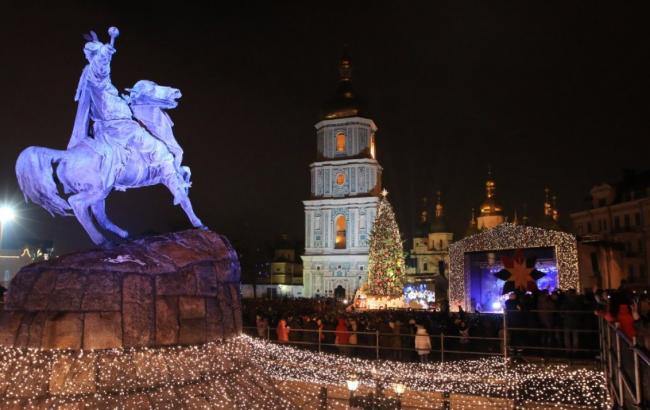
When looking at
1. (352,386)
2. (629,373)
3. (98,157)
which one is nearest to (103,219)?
(98,157)

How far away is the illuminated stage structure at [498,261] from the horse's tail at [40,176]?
1397 cm

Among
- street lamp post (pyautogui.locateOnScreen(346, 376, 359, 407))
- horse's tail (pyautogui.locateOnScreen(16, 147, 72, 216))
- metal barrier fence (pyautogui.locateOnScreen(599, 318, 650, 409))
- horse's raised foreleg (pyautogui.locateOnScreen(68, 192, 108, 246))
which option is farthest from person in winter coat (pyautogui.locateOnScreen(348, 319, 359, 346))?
horse's tail (pyautogui.locateOnScreen(16, 147, 72, 216))

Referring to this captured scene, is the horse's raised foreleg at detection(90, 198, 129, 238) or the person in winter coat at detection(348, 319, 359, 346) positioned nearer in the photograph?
the horse's raised foreleg at detection(90, 198, 129, 238)

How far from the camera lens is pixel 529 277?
1516 cm

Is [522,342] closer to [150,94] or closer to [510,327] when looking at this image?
[510,327]

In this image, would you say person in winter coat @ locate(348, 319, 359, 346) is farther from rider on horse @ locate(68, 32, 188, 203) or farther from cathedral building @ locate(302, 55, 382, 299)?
cathedral building @ locate(302, 55, 382, 299)

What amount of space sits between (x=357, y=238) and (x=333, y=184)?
6.32 m

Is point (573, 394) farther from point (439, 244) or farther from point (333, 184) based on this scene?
point (439, 244)

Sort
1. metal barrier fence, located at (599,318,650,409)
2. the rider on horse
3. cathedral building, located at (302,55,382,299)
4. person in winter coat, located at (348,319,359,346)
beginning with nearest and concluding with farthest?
metal barrier fence, located at (599,318,650,409)
the rider on horse
person in winter coat, located at (348,319,359,346)
cathedral building, located at (302,55,382,299)

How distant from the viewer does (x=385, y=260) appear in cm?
3453

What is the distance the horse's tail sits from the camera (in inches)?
388

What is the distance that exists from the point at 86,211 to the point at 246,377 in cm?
407

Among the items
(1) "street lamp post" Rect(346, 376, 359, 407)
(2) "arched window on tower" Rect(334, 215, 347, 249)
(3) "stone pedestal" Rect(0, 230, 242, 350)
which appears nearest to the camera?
(3) "stone pedestal" Rect(0, 230, 242, 350)

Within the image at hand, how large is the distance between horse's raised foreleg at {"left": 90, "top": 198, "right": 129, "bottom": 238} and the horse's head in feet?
6.62
